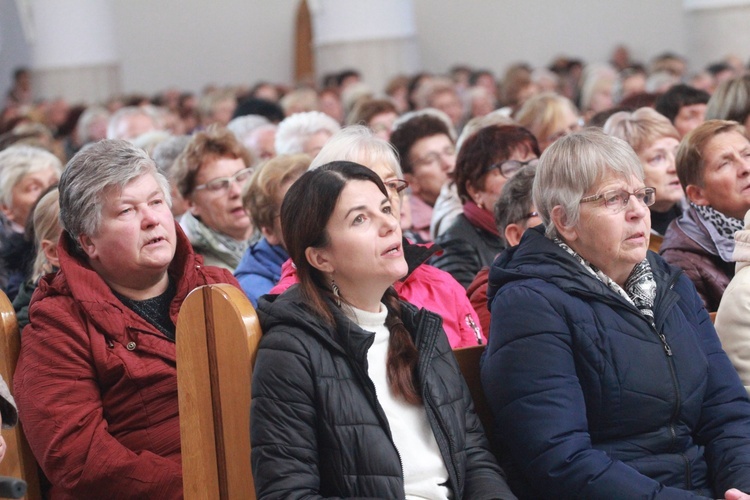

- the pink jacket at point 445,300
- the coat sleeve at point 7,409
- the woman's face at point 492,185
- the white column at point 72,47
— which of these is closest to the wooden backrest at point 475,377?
the pink jacket at point 445,300

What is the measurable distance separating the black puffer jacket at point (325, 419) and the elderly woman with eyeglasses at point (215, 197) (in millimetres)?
1880

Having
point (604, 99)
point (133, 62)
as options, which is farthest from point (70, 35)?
point (604, 99)

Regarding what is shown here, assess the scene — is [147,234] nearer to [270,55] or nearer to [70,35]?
[70,35]

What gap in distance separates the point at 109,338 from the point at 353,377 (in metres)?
0.75

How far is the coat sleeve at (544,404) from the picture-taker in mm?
2686

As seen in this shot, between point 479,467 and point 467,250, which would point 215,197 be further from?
point 479,467

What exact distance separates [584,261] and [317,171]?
30.6 inches

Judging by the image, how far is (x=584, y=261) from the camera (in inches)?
118

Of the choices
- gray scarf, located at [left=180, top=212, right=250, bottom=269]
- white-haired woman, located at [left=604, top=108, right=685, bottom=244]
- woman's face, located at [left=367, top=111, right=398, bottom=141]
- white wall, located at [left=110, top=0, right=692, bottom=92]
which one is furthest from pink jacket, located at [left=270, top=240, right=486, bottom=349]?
white wall, located at [left=110, top=0, right=692, bottom=92]

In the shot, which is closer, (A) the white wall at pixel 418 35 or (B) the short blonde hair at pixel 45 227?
(B) the short blonde hair at pixel 45 227

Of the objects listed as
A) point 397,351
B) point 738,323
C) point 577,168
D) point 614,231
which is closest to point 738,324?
point 738,323

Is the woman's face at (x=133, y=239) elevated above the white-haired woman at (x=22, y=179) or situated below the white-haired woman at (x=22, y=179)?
above

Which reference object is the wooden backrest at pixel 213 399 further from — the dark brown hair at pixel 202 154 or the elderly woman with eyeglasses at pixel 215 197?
the dark brown hair at pixel 202 154

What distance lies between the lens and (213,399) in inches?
106
